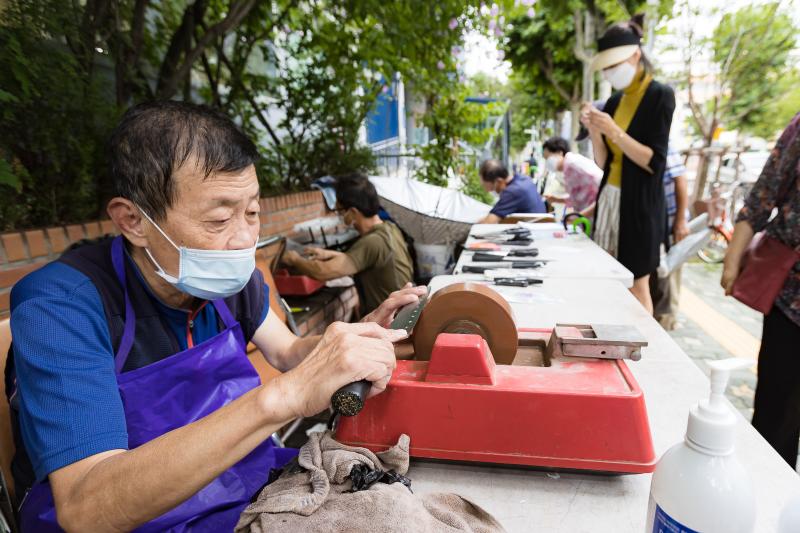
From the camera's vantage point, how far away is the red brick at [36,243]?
2.14 m

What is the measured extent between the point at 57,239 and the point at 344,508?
2.29 meters

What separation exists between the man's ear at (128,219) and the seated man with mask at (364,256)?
199 centimetres

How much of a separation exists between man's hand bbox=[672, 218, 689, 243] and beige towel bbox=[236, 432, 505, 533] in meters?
3.33

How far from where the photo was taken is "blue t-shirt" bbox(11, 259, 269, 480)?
873 millimetres

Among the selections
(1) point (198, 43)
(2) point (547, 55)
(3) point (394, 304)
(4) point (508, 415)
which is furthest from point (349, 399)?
(2) point (547, 55)

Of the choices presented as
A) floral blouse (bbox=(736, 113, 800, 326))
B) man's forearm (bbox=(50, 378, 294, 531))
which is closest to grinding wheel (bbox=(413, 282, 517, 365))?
man's forearm (bbox=(50, 378, 294, 531))

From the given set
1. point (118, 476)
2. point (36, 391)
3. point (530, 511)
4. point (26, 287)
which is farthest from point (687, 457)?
point (26, 287)

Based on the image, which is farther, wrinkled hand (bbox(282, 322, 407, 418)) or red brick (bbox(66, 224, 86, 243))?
red brick (bbox(66, 224, 86, 243))

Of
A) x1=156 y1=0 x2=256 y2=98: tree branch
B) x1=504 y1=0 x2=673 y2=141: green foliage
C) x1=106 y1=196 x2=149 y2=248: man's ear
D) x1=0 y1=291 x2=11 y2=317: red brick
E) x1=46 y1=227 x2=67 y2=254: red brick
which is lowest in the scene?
x1=0 y1=291 x2=11 y2=317: red brick

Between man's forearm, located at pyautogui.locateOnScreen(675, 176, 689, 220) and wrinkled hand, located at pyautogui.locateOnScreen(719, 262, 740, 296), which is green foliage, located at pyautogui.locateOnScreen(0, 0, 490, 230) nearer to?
man's forearm, located at pyautogui.locateOnScreen(675, 176, 689, 220)

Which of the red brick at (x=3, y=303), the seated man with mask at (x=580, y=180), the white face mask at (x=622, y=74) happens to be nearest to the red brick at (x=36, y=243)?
the red brick at (x=3, y=303)

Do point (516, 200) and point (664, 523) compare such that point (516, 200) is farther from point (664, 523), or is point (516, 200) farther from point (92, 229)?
point (664, 523)

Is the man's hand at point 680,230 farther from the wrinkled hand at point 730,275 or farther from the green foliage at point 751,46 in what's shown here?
the green foliage at point 751,46

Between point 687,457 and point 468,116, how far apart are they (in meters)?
6.66
